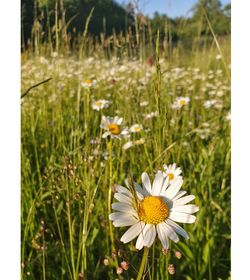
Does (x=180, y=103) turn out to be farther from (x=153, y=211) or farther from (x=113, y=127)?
(x=153, y=211)

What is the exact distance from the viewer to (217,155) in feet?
3.57

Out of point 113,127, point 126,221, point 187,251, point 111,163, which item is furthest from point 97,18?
point 126,221

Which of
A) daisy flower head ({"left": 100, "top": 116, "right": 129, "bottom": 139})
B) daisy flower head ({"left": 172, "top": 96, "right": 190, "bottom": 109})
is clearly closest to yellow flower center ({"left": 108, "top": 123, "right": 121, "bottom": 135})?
daisy flower head ({"left": 100, "top": 116, "right": 129, "bottom": 139})

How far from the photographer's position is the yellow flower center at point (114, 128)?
0.79m

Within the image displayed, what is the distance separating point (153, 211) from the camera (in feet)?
1.23

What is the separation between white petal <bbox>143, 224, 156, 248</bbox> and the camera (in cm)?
35

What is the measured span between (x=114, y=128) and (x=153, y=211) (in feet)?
1.45

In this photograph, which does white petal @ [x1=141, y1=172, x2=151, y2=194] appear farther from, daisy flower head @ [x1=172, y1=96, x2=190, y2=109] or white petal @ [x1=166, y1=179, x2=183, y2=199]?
daisy flower head @ [x1=172, y1=96, x2=190, y2=109]

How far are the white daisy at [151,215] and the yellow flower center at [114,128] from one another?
40cm

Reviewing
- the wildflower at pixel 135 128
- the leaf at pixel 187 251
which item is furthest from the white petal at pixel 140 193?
the wildflower at pixel 135 128
